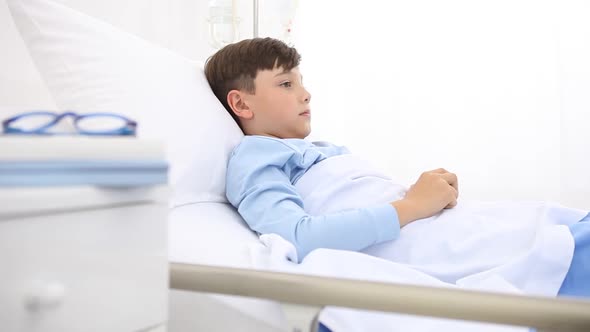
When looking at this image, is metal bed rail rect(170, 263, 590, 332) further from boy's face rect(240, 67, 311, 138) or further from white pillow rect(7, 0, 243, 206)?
boy's face rect(240, 67, 311, 138)

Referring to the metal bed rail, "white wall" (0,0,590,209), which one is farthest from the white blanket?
"white wall" (0,0,590,209)

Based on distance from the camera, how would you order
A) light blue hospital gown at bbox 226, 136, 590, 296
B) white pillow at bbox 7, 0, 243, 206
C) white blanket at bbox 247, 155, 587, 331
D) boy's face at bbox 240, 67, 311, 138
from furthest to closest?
boy's face at bbox 240, 67, 311, 138 → white pillow at bbox 7, 0, 243, 206 → light blue hospital gown at bbox 226, 136, 590, 296 → white blanket at bbox 247, 155, 587, 331

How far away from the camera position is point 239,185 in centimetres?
111

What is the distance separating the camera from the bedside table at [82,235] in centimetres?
45

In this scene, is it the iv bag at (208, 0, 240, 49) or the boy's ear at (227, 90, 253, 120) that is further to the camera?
the iv bag at (208, 0, 240, 49)

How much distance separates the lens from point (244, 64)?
137 cm

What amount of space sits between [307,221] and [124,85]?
0.43 meters

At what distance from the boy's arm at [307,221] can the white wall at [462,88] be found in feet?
5.31

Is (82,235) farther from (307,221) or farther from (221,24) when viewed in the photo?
(221,24)

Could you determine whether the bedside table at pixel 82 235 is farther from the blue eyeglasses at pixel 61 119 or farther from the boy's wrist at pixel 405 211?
the boy's wrist at pixel 405 211

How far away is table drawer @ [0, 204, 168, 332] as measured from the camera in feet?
1.49

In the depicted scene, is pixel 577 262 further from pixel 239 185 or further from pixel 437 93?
pixel 437 93

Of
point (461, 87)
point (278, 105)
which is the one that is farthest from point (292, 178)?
point (461, 87)

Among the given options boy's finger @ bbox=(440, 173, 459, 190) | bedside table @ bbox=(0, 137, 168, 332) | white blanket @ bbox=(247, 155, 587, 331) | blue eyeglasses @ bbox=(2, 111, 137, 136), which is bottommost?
white blanket @ bbox=(247, 155, 587, 331)
